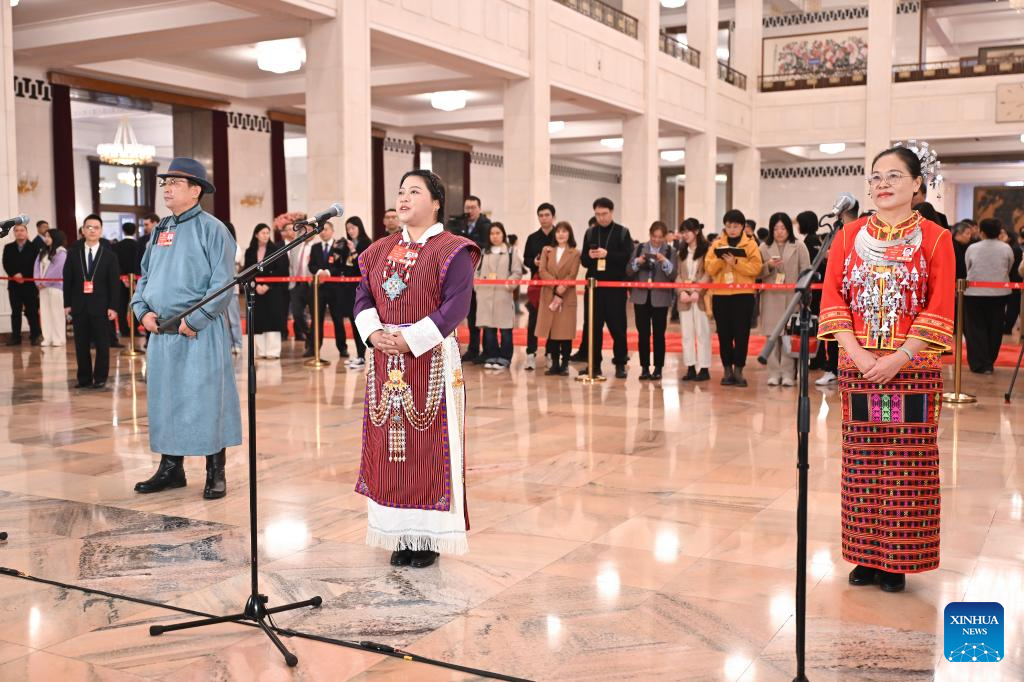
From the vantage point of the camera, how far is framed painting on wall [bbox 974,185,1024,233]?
26156 millimetres

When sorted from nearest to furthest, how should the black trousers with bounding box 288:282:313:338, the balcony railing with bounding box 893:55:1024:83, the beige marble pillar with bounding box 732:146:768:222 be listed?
1. the black trousers with bounding box 288:282:313:338
2. the balcony railing with bounding box 893:55:1024:83
3. the beige marble pillar with bounding box 732:146:768:222

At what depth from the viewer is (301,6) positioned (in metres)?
11.3

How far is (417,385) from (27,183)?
14137mm

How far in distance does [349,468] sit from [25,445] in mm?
2214

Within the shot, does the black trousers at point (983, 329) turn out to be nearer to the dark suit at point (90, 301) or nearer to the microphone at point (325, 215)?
the dark suit at point (90, 301)

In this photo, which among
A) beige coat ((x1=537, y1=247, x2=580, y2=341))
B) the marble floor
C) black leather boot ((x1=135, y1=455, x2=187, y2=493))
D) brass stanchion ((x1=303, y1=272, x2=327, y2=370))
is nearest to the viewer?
the marble floor

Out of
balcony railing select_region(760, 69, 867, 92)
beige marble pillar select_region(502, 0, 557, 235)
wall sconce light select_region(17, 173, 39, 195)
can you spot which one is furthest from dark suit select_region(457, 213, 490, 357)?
balcony railing select_region(760, 69, 867, 92)

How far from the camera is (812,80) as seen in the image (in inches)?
950

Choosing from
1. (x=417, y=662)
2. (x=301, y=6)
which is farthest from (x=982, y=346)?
(x=417, y=662)

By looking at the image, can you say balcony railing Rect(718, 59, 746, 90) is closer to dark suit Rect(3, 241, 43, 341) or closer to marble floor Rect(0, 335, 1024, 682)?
dark suit Rect(3, 241, 43, 341)

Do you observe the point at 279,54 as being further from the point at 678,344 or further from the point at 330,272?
the point at 678,344

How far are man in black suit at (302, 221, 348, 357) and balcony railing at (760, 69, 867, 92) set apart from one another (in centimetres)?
1560

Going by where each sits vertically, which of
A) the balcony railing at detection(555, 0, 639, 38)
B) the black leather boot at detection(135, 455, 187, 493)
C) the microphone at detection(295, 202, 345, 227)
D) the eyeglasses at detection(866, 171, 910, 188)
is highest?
the balcony railing at detection(555, 0, 639, 38)

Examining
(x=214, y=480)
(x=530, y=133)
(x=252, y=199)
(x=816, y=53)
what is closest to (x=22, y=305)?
(x=252, y=199)
